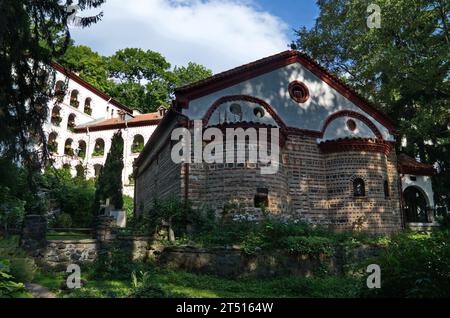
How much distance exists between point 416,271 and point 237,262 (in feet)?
18.9

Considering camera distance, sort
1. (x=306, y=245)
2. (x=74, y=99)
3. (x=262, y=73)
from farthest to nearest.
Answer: (x=74, y=99) → (x=262, y=73) → (x=306, y=245)

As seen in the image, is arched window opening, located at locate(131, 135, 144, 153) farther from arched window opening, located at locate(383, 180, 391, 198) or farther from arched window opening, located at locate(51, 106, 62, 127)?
arched window opening, located at locate(383, 180, 391, 198)

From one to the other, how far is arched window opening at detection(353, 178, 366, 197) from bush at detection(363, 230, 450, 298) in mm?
9177

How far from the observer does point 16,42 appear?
9.26m

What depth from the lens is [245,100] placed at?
15.2 meters

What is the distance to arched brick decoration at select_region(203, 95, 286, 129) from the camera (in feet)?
47.1

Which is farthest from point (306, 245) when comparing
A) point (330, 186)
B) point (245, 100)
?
point (245, 100)

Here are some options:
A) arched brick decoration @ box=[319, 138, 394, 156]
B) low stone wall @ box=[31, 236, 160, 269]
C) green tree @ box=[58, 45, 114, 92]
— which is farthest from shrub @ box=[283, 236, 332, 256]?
green tree @ box=[58, 45, 114, 92]

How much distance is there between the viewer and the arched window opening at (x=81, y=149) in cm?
3781

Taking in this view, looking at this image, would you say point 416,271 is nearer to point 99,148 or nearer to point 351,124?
point 351,124

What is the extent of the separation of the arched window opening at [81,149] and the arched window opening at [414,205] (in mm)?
29228

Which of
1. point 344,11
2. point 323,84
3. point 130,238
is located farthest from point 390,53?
point 130,238

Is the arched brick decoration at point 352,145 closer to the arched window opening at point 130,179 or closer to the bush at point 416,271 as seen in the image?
the bush at point 416,271
